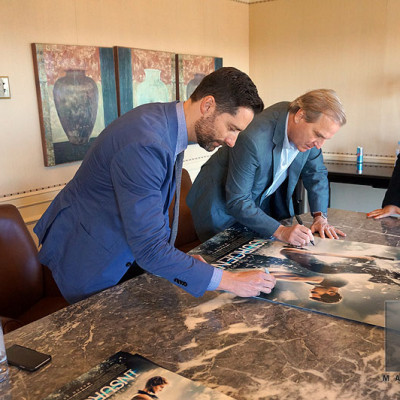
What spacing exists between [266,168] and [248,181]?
123mm

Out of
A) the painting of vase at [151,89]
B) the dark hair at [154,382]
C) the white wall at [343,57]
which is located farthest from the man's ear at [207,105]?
the white wall at [343,57]

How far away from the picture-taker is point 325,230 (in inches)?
76.9

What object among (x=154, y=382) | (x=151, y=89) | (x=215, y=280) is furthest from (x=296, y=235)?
(x=151, y=89)

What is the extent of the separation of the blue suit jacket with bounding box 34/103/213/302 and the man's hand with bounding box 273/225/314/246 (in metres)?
0.59

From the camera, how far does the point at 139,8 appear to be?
10.7ft

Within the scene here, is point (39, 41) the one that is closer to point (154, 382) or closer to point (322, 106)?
point (322, 106)

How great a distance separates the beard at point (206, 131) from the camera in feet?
4.73

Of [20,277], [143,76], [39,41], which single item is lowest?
[20,277]

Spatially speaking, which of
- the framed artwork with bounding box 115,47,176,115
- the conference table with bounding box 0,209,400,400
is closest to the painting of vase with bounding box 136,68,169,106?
the framed artwork with bounding box 115,47,176,115

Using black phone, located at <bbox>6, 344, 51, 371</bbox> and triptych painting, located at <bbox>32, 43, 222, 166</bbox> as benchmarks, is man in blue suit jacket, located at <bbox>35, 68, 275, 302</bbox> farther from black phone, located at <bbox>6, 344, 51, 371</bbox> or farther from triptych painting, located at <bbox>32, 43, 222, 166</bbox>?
triptych painting, located at <bbox>32, 43, 222, 166</bbox>

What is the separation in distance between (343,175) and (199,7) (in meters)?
1.93

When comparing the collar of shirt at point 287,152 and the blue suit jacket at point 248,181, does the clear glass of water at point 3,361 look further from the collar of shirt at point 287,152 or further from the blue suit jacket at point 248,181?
the collar of shirt at point 287,152

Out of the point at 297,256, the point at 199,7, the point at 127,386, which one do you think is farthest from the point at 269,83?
the point at 127,386

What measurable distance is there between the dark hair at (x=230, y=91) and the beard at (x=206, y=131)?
0.05m
